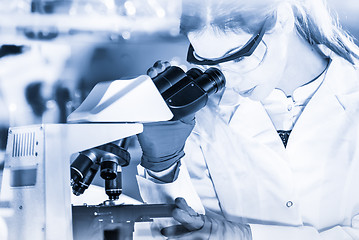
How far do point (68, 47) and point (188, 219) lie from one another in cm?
64

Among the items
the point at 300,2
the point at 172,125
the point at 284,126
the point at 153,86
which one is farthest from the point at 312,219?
the point at 153,86

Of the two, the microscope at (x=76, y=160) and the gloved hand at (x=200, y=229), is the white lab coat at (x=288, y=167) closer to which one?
the gloved hand at (x=200, y=229)

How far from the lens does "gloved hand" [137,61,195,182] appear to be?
1.05m

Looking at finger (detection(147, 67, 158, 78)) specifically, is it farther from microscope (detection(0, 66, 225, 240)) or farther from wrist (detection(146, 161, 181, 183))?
wrist (detection(146, 161, 181, 183))

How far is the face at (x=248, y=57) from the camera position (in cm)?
110

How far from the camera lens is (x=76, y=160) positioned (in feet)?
2.52

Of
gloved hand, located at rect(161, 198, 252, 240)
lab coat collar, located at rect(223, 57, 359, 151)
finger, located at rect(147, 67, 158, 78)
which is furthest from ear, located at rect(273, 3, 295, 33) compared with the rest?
gloved hand, located at rect(161, 198, 252, 240)

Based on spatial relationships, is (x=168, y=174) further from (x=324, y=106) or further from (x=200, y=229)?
(x=324, y=106)

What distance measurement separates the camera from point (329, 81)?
51.1 inches

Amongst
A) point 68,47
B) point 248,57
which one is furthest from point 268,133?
point 68,47

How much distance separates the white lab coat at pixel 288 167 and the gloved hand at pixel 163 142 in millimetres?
115

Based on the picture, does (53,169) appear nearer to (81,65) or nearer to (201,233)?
(201,233)

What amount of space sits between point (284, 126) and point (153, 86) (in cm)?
69

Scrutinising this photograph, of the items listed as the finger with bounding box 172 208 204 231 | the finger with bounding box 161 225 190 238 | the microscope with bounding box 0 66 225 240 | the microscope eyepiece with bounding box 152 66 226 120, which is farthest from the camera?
the finger with bounding box 161 225 190 238
